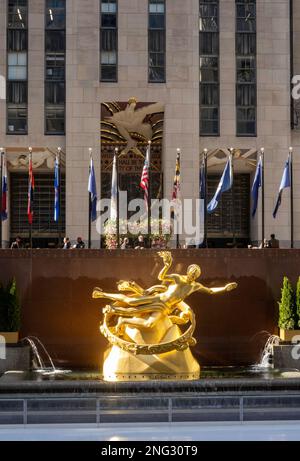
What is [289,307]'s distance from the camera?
26.1 meters

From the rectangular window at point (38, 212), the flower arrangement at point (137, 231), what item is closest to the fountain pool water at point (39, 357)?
the flower arrangement at point (137, 231)

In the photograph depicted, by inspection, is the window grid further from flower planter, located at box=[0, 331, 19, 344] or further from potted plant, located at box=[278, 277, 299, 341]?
potted plant, located at box=[278, 277, 299, 341]

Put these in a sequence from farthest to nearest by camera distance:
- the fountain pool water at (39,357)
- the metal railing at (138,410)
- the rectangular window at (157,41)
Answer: the rectangular window at (157,41) → the fountain pool water at (39,357) → the metal railing at (138,410)

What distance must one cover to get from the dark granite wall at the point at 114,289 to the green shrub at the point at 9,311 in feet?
2.38

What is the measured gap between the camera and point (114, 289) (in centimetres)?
2686

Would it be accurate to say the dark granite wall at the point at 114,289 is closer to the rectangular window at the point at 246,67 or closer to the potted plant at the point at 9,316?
the potted plant at the point at 9,316

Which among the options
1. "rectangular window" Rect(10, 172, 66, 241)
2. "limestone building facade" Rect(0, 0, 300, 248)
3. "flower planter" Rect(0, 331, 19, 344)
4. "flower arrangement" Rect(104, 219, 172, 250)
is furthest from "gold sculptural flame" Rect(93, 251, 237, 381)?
"rectangular window" Rect(10, 172, 66, 241)

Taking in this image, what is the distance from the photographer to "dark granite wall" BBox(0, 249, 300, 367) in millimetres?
26578

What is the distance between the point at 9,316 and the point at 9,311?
144mm

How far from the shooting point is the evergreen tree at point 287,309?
26016 mm

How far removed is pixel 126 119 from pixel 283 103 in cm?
831

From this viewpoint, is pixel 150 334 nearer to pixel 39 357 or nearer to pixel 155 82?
pixel 39 357

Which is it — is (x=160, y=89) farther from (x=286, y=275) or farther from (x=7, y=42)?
(x=286, y=275)
